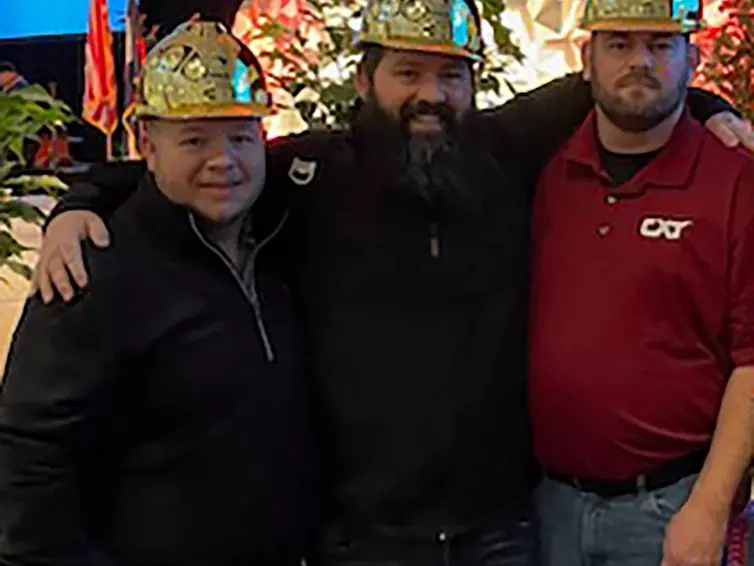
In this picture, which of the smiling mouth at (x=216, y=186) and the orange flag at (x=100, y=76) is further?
the orange flag at (x=100, y=76)

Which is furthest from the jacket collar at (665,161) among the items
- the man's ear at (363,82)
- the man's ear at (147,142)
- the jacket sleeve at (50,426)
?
the jacket sleeve at (50,426)

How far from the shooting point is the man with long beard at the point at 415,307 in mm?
2160

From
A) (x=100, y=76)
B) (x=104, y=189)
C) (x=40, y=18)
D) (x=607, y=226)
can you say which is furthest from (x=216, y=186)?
(x=40, y=18)

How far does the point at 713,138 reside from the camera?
86.7 inches

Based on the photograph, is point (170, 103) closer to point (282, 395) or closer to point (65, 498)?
point (282, 395)

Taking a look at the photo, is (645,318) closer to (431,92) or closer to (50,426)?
(431,92)

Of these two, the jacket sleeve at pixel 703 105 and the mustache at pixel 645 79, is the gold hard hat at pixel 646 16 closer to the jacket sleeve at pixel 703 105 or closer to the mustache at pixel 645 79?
the mustache at pixel 645 79

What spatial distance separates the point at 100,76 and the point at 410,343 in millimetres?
4214

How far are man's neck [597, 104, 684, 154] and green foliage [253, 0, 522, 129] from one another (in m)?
1.62

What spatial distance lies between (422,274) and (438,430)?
27cm

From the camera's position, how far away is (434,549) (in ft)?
7.09

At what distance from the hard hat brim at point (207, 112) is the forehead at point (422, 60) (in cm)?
28

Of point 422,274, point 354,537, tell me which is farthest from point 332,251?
point 354,537

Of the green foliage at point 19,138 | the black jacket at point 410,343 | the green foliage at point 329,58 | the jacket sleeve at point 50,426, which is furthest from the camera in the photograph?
the green foliage at point 329,58
